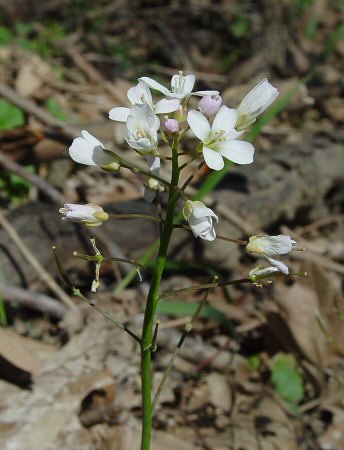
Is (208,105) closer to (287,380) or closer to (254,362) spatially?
(287,380)

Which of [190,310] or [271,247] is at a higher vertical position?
[190,310]

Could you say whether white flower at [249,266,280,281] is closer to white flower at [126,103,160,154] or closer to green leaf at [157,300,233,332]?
white flower at [126,103,160,154]

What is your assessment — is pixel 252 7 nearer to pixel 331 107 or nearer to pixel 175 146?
pixel 331 107

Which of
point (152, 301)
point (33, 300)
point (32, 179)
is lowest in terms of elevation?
point (152, 301)

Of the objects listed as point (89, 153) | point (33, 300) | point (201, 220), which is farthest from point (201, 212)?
point (33, 300)

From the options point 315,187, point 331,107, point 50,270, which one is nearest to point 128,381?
point 50,270
